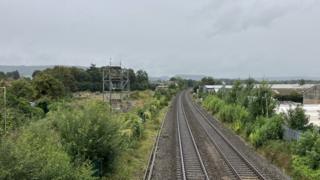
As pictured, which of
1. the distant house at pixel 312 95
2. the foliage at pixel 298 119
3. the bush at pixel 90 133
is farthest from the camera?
the distant house at pixel 312 95

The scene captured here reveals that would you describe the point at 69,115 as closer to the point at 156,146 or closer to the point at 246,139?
the point at 156,146

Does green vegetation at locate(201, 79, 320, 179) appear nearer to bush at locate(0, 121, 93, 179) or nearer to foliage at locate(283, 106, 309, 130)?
foliage at locate(283, 106, 309, 130)

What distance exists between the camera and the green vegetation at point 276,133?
2358 cm

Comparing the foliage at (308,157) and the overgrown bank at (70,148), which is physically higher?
the overgrown bank at (70,148)

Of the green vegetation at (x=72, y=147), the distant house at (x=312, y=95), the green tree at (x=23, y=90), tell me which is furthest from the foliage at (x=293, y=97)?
the green vegetation at (x=72, y=147)

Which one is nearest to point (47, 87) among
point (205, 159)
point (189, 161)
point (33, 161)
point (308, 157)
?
point (205, 159)

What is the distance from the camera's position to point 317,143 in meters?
23.6

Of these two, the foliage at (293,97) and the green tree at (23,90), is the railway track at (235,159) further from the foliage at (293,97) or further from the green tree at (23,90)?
the foliage at (293,97)

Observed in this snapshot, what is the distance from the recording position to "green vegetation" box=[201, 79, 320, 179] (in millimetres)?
23578

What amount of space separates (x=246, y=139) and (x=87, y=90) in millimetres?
118388

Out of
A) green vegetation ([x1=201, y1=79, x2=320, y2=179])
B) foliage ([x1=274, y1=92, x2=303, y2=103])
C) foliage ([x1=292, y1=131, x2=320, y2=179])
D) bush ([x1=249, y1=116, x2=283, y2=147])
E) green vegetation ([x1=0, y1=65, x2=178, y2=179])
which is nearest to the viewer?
green vegetation ([x1=0, y1=65, x2=178, y2=179])

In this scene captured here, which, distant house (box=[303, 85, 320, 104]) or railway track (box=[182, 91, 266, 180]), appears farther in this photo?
distant house (box=[303, 85, 320, 104])

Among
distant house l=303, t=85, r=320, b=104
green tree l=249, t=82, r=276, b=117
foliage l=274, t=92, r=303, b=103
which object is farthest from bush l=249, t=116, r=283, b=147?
foliage l=274, t=92, r=303, b=103

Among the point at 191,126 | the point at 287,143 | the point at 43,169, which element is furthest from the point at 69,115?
the point at 191,126
